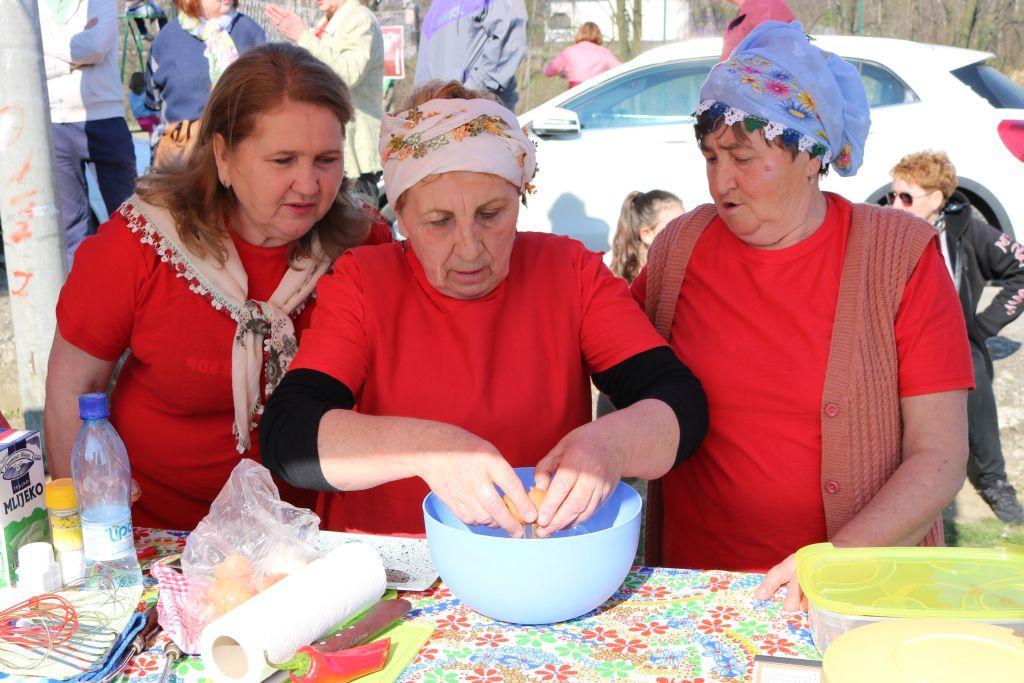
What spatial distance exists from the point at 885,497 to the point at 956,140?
5178 mm

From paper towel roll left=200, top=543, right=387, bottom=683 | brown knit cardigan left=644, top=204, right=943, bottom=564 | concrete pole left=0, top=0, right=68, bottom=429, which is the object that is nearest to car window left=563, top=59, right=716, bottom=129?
concrete pole left=0, top=0, right=68, bottom=429

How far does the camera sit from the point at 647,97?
7.00 meters

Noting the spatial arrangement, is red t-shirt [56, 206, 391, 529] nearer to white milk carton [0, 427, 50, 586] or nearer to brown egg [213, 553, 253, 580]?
white milk carton [0, 427, 50, 586]

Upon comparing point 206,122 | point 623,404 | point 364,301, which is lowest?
point 623,404

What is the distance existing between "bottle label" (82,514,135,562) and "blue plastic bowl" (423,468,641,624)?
526 mm

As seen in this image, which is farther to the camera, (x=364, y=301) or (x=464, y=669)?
(x=364, y=301)

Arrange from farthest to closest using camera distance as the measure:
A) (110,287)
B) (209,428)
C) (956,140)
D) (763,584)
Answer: (956,140)
(209,428)
(110,287)
(763,584)

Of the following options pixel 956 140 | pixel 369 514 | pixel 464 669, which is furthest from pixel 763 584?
pixel 956 140

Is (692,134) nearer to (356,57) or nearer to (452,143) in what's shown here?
(356,57)

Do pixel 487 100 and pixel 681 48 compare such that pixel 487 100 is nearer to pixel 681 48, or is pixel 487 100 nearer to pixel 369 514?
pixel 369 514

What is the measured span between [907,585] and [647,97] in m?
6.01

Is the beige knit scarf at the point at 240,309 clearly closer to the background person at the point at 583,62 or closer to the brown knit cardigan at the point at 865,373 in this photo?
the brown knit cardigan at the point at 865,373

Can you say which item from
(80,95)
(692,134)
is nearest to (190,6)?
(80,95)

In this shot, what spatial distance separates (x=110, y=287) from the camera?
2.16m
